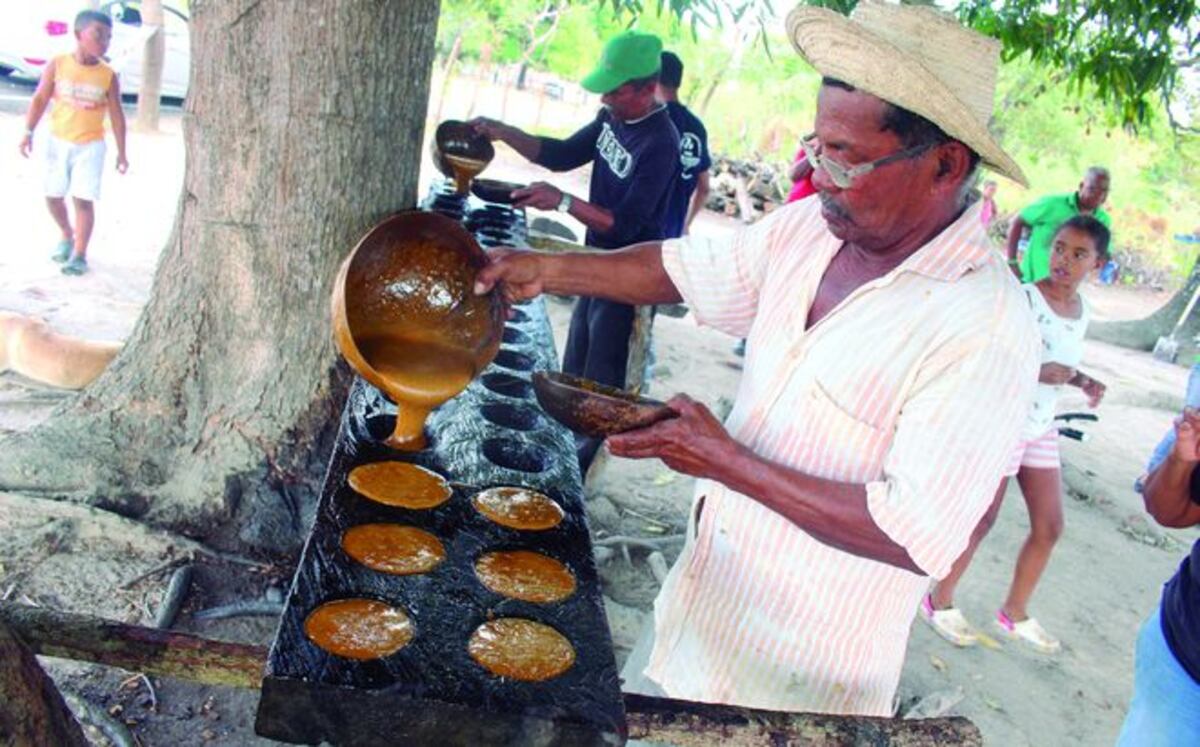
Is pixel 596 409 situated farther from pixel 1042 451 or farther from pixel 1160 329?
pixel 1160 329

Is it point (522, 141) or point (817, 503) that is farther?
point (522, 141)

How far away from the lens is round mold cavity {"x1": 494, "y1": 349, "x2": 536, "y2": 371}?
2.84 m

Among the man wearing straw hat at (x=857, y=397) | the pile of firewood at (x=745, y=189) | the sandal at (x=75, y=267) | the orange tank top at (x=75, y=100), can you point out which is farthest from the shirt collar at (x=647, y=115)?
the pile of firewood at (x=745, y=189)

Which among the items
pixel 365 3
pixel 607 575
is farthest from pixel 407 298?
pixel 607 575

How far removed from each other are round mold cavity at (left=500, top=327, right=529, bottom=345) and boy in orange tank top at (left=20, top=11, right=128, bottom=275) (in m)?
4.38

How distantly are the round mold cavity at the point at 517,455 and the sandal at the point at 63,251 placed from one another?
5095 mm

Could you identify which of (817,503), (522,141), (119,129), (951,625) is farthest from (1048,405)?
(119,129)

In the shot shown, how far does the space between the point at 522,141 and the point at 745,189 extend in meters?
11.1

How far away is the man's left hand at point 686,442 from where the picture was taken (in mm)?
1582

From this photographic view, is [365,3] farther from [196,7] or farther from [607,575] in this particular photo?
[607,575]

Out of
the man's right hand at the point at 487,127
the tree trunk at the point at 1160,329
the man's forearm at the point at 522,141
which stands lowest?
the tree trunk at the point at 1160,329

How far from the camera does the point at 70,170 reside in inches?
245

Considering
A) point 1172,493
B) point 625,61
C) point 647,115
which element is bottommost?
point 1172,493

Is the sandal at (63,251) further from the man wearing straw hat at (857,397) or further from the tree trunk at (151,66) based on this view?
the man wearing straw hat at (857,397)
